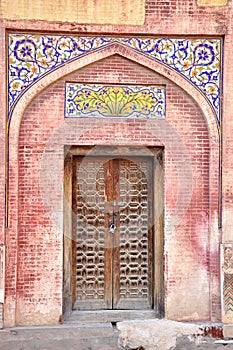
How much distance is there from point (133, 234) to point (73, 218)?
0.80 metres

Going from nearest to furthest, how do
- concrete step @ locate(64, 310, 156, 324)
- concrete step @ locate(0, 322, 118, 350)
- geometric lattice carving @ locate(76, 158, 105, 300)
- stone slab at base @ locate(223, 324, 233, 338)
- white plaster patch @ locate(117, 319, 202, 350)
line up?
concrete step @ locate(0, 322, 118, 350) → white plaster patch @ locate(117, 319, 202, 350) → stone slab at base @ locate(223, 324, 233, 338) → concrete step @ locate(64, 310, 156, 324) → geometric lattice carving @ locate(76, 158, 105, 300)

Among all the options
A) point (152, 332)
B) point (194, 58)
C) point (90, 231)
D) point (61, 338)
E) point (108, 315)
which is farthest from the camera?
point (90, 231)

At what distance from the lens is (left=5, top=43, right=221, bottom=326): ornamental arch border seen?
4.79m

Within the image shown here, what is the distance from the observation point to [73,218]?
17.1 ft

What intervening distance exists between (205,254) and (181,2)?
310cm

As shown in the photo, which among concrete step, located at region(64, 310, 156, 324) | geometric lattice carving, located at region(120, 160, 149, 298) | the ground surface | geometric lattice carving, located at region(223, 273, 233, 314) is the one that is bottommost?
the ground surface

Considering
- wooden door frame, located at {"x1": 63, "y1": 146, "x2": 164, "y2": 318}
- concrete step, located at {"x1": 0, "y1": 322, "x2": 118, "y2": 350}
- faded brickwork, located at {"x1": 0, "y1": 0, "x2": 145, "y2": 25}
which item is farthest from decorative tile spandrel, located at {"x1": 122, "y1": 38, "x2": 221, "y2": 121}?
concrete step, located at {"x1": 0, "y1": 322, "x2": 118, "y2": 350}

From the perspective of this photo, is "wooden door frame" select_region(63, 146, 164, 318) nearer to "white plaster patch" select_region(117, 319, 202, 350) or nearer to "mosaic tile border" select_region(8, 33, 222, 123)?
"white plaster patch" select_region(117, 319, 202, 350)

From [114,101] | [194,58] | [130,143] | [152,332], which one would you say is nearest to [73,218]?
[130,143]

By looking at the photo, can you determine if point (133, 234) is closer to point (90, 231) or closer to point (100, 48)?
point (90, 231)

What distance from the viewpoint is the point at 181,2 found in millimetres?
4973

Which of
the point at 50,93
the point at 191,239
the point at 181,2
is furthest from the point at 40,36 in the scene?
the point at 191,239

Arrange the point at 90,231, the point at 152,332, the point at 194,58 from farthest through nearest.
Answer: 1. the point at 90,231
2. the point at 194,58
3. the point at 152,332

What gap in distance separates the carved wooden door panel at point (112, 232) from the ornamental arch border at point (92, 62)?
79cm
